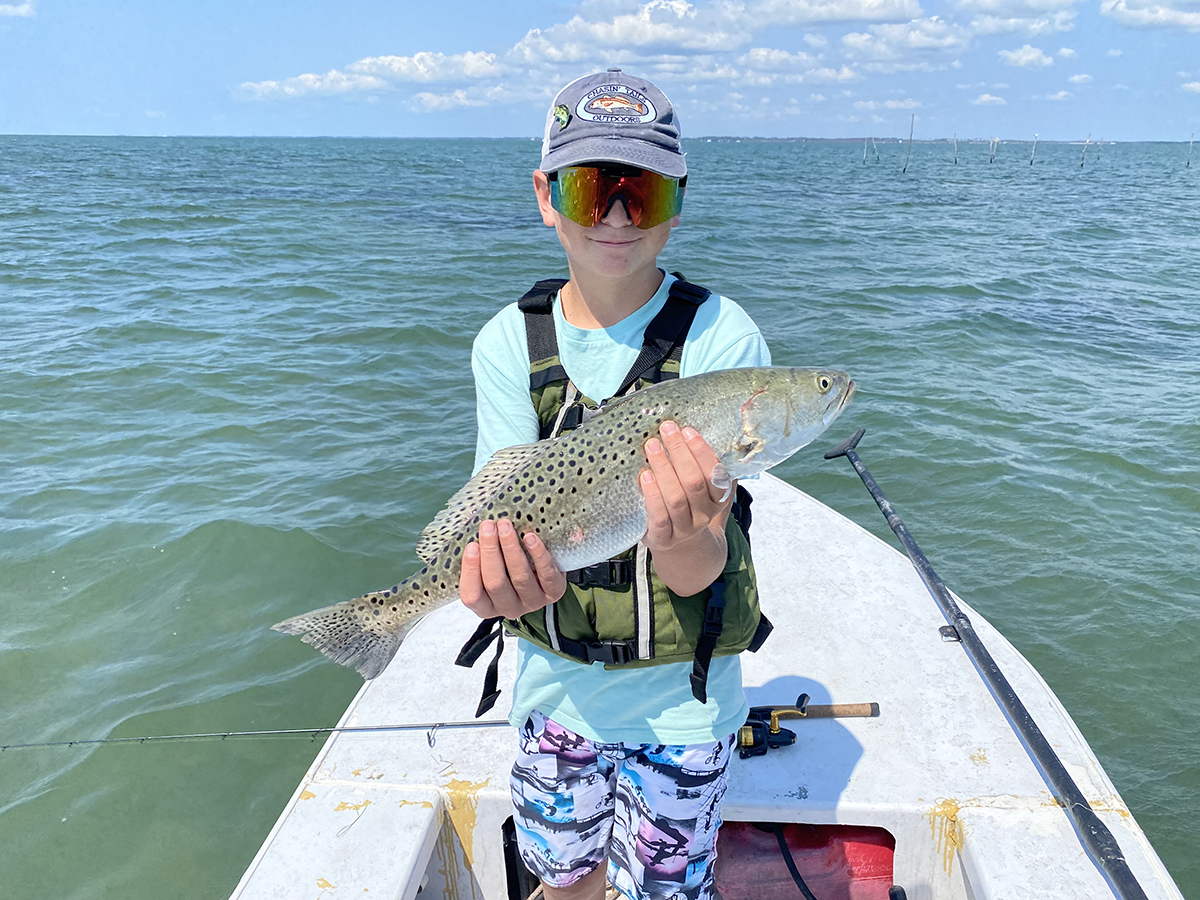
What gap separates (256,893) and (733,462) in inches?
95.5

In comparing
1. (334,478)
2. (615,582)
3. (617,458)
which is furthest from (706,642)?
(334,478)

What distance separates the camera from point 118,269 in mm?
20688

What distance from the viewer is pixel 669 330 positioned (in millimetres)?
2676

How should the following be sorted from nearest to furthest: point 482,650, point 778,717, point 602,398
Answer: point 602,398
point 482,650
point 778,717

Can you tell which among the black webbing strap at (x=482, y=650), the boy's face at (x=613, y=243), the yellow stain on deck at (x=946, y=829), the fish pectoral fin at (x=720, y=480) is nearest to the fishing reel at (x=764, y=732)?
the yellow stain on deck at (x=946, y=829)

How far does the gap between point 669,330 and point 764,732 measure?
2.04m

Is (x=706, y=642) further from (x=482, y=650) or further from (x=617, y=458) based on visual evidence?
(x=482, y=650)

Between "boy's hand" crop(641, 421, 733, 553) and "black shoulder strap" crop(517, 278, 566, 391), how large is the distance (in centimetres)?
54

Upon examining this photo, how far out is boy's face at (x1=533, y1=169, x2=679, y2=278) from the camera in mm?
2580

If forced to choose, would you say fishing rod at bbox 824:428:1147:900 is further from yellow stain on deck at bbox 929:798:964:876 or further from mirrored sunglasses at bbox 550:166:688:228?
mirrored sunglasses at bbox 550:166:688:228

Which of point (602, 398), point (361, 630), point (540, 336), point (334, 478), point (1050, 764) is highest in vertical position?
point (540, 336)

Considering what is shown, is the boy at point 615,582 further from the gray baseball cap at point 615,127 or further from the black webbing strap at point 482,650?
the black webbing strap at point 482,650

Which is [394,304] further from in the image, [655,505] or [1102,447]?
[655,505]

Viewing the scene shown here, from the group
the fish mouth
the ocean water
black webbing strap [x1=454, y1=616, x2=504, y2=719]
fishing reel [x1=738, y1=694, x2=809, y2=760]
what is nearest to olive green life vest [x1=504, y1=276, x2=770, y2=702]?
black webbing strap [x1=454, y1=616, x2=504, y2=719]
